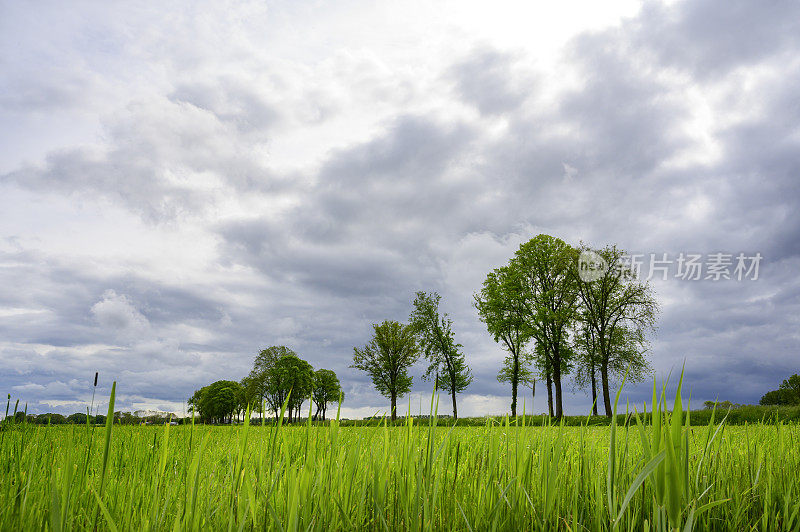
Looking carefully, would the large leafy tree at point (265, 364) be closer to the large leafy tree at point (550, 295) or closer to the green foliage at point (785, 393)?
the large leafy tree at point (550, 295)

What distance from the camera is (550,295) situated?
117 feet

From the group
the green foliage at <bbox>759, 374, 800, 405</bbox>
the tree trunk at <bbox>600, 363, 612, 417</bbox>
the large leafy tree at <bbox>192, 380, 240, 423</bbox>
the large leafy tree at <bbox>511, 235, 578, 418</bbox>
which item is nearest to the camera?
the tree trunk at <bbox>600, 363, 612, 417</bbox>

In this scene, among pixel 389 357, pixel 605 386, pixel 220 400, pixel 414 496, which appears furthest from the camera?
pixel 220 400

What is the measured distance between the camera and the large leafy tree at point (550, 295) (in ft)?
114

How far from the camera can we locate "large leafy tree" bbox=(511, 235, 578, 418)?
34.8 meters

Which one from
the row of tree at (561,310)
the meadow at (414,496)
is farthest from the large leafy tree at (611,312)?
the meadow at (414,496)

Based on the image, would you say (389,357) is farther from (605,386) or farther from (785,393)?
(785,393)

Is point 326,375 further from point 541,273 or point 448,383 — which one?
point 541,273

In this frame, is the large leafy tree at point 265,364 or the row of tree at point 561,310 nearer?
the row of tree at point 561,310

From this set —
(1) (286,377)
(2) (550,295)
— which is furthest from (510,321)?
(1) (286,377)

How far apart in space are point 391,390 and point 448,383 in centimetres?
759

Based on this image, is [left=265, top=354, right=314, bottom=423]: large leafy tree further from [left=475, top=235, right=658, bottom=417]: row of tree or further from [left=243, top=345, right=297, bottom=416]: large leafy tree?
[left=475, top=235, right=658, bottom=417]: row of tree

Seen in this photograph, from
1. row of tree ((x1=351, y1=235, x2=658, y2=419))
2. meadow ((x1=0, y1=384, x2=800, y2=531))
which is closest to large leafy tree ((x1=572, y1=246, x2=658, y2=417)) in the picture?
row of tree ((x1=351, y1=235, x2=658, y2=419))

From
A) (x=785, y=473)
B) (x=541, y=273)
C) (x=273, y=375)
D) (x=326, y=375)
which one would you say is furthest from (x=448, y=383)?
(x=785, y=473)
